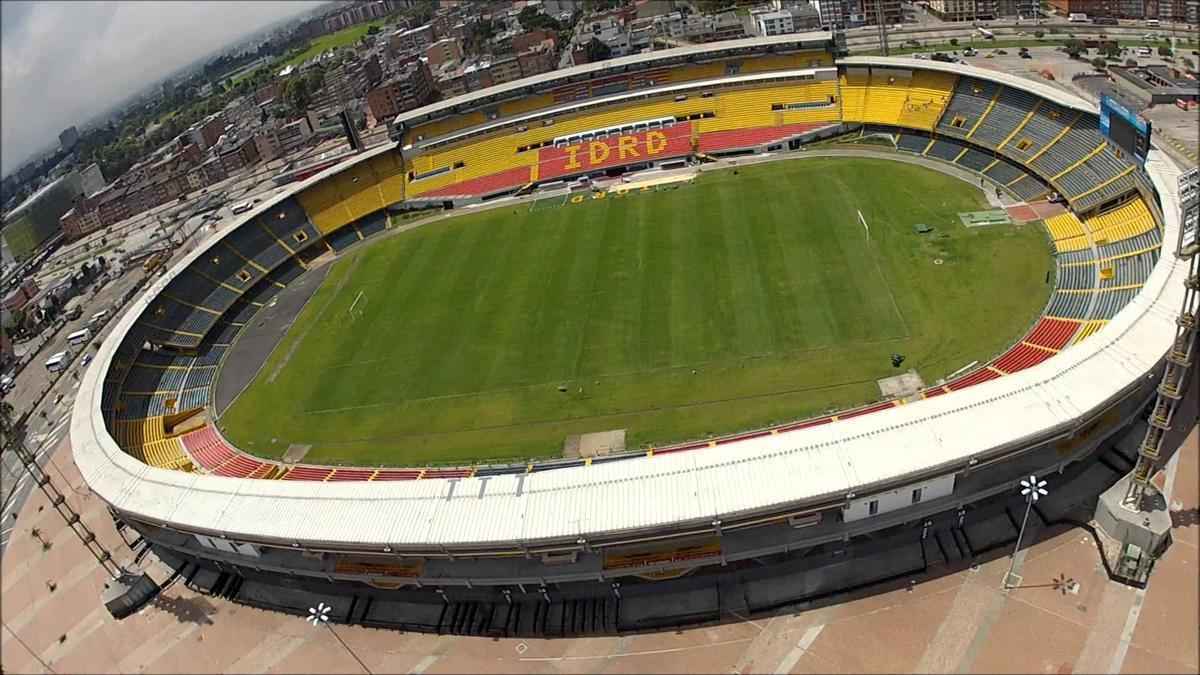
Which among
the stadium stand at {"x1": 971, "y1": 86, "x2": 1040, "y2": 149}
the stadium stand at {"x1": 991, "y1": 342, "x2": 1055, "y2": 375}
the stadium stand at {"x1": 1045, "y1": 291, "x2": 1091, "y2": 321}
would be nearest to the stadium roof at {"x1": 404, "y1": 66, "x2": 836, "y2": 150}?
the stadium stand at {"x1": 971, "y1": 86, "x2": 1040, "y2": 149}

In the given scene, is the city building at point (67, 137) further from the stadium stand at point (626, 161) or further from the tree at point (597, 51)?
the tree at point (597, 51)

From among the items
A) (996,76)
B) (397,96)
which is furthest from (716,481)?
(397,96)

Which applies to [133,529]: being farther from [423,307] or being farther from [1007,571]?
[1007,571]

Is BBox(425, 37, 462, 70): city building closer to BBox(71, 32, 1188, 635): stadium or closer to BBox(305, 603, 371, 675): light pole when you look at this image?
BBox(71, 32, 1188, 635): stadium

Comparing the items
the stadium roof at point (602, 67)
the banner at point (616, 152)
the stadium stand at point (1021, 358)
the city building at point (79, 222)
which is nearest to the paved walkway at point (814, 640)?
the stadium stand at point (1021, 358)

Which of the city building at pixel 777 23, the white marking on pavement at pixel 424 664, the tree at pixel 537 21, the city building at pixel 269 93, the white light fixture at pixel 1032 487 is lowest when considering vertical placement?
the white marking on pavement at pixel 424 664
